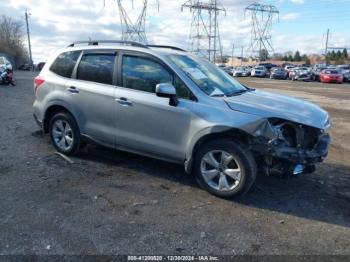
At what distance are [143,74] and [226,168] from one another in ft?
5.83

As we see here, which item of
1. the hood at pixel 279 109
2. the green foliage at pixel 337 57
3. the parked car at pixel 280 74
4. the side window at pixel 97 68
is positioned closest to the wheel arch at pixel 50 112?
the side window at pixel 97 68

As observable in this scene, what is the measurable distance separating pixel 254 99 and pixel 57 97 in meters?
3.18

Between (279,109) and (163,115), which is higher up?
(279,109)

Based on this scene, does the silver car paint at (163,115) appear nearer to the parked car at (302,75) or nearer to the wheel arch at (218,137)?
the wheel arch at (218,137)

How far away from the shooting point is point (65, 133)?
20.7 feet

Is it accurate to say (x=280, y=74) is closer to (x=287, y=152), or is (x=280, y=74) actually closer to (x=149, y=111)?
(x=149, y=111)

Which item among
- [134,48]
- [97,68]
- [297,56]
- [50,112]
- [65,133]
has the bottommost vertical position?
[65,133]

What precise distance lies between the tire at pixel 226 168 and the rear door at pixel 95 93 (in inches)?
60.3

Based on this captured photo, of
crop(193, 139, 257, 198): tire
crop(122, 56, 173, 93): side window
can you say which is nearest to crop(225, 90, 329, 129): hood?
crop(193, 139, 257, 198): tire

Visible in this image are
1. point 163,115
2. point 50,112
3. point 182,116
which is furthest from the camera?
point 50,112

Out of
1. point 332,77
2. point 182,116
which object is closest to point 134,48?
point 182,116

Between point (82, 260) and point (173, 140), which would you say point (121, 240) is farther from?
point (173, 140)

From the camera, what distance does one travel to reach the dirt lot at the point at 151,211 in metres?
3.72

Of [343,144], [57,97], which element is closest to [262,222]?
[57,97]
